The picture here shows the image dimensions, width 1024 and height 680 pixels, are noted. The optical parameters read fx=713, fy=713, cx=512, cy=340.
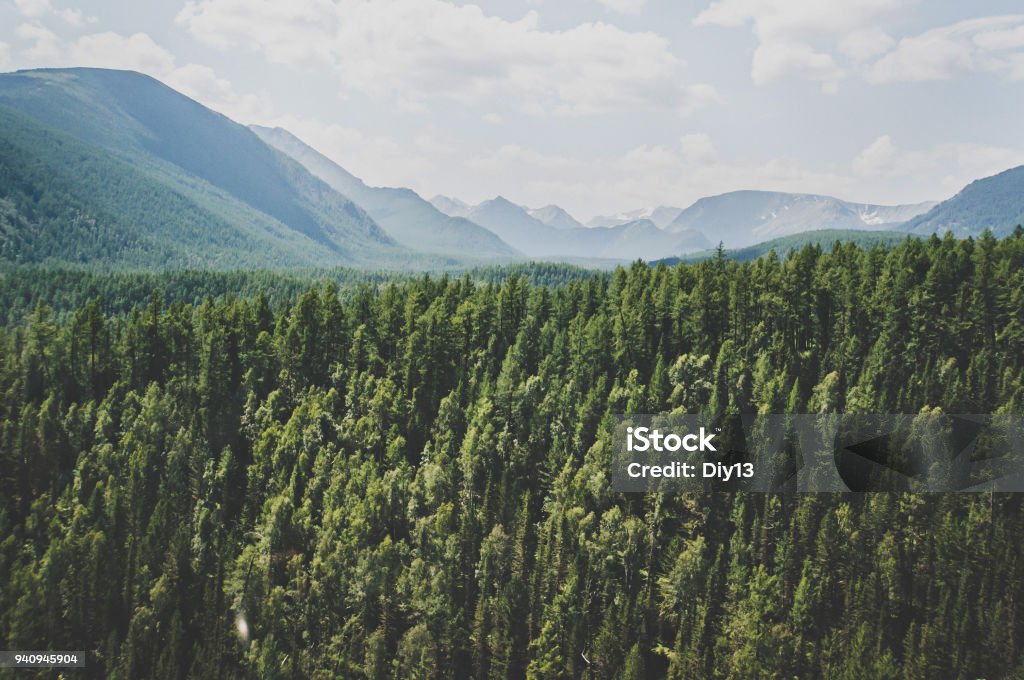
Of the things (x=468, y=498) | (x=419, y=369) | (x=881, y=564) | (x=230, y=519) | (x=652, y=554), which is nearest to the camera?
(x=881, y=564)

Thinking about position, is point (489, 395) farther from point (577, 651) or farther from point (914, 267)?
point (914, 267)

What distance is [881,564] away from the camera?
85.7 meters

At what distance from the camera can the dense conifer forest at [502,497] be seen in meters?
86.2

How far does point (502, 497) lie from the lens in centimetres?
10012

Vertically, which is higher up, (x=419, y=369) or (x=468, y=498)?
(x=419, y=369)

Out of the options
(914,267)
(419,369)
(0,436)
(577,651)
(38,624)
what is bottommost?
(38,624)

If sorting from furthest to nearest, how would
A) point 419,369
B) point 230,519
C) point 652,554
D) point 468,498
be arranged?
point 419,369
point 230,519
point 468,498
point 652,554

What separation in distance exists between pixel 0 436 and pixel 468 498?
2958 inches

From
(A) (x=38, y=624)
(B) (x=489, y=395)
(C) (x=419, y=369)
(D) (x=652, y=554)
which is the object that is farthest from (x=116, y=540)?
(D) (x=652, y=554)

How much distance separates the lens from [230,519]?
10750cm

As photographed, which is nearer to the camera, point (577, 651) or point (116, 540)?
point (577, 651)

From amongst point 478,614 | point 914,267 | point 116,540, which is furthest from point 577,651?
point 914,267

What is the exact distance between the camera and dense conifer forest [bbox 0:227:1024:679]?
8625 centimetres

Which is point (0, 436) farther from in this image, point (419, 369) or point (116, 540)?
point (419, 369)
